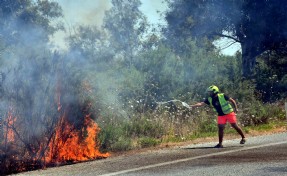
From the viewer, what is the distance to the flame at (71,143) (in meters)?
9.66

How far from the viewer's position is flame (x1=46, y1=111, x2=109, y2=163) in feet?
31.7

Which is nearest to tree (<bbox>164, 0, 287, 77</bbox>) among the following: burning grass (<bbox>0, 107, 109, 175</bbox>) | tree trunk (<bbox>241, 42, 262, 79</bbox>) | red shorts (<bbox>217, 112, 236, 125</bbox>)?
tree trunk (<bbox>241, 42, 262, 79</bbox>)

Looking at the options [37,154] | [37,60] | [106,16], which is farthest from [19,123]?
[106,16]

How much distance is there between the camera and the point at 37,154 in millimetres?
9461

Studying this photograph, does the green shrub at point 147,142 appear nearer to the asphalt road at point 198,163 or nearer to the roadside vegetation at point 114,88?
the roadside vegetation at point 114,88

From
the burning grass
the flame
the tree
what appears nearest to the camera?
the burning grass

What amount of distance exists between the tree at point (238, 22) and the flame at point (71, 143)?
52.5 feet

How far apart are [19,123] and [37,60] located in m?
1.45

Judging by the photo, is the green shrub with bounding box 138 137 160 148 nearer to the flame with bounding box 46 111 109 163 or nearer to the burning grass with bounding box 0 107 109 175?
the burning grass with bounding box 0 107 109 175

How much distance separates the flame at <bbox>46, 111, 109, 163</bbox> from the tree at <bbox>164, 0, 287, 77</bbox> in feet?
52.5

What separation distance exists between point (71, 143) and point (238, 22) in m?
17.2

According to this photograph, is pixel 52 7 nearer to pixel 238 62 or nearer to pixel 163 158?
pixel 163 158

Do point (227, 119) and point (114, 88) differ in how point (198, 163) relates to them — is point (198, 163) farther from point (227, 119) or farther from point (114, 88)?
point (114, 88)

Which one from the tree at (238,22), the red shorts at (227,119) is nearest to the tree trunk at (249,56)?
the tree at (238,22)
